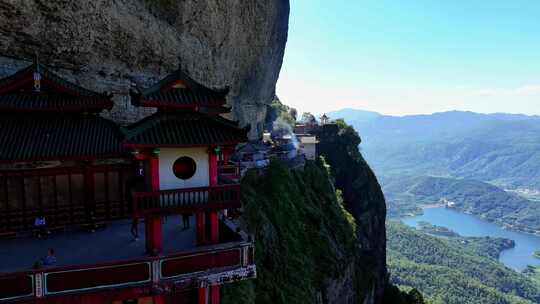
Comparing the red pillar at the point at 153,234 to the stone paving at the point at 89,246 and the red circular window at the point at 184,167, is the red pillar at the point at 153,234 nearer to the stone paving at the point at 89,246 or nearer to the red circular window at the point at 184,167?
the stone paving at the point at 89,246

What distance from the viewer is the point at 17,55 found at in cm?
2170

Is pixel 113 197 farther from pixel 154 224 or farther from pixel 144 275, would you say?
pixel 144 275

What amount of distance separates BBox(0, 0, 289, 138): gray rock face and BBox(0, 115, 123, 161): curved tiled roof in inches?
223

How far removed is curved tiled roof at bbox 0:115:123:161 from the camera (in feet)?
54.2

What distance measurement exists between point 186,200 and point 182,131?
2.74 m

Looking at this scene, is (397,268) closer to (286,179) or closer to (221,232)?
(286,179)

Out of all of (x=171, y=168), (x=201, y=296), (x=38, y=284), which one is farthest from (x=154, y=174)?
(x=201, y=296)

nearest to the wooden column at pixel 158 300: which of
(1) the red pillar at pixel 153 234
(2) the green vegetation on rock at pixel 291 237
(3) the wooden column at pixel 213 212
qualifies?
(1) the red pillar at pixel 153 234

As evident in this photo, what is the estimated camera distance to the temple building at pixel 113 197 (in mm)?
12945

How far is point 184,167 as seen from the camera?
48.0 ft

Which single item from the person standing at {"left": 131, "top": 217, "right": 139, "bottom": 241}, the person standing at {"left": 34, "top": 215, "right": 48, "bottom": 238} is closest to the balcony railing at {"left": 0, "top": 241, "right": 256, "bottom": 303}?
the person standing at {"left": 131, "top": 217, "right": 139, "bottom": 241}

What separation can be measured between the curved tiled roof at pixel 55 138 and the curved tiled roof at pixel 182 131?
442cm

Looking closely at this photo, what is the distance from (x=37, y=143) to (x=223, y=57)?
103 ft

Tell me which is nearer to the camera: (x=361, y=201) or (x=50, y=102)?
(x=50, y=102)
